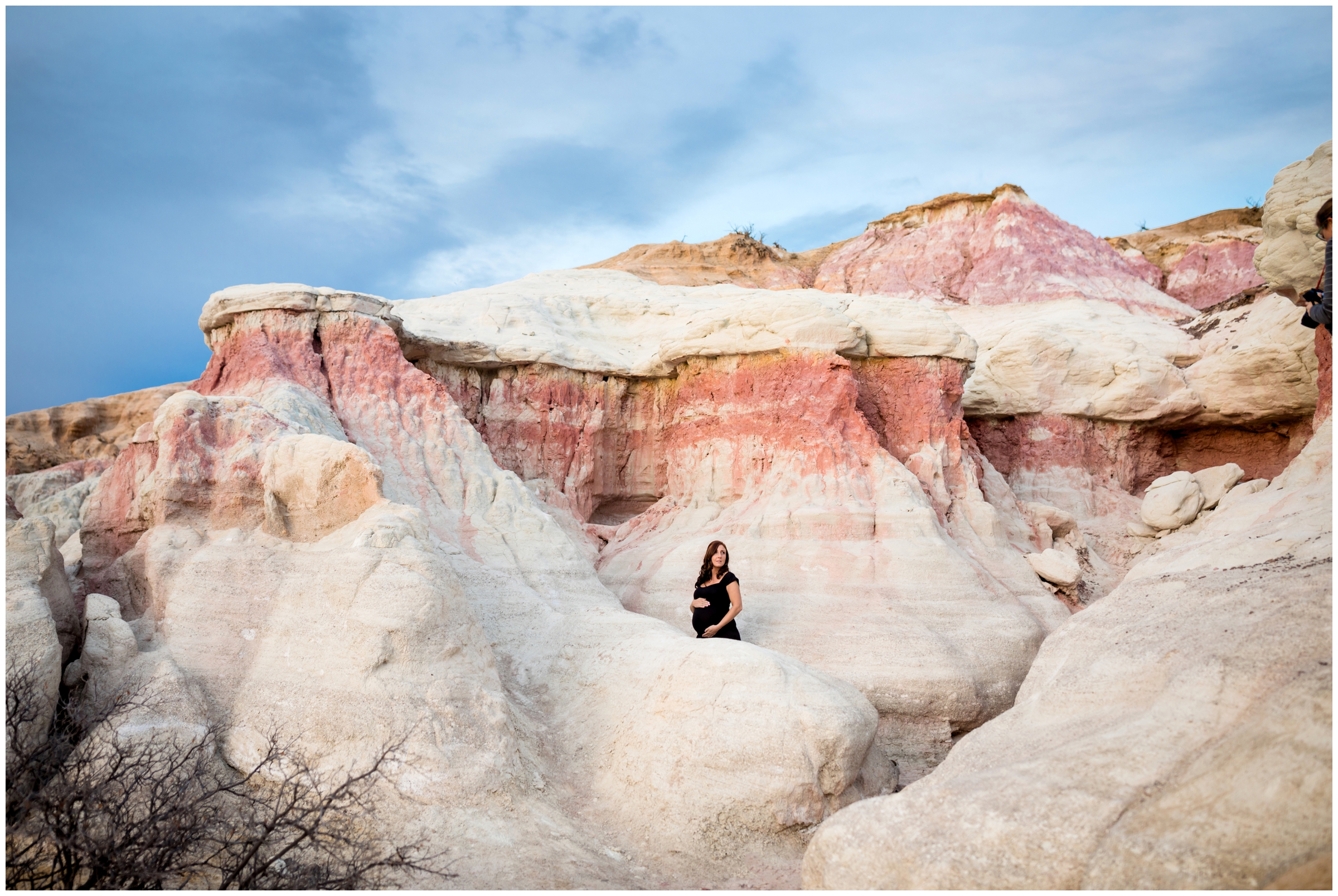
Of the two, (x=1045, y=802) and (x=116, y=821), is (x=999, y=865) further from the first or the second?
(x=116, y=821)

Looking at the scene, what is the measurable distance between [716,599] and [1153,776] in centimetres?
509

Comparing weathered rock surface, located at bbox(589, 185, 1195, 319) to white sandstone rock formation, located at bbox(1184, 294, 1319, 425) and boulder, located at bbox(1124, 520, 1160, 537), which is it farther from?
boulder, located at bbox(1124, 520, 1160, 537)

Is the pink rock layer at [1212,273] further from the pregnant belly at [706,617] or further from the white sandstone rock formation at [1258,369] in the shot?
the pregnant belly at [706,617]

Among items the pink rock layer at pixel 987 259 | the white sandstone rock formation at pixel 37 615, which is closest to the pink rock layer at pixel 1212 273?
the pink rock layer at pixel 987 259

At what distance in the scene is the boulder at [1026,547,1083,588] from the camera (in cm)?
1173

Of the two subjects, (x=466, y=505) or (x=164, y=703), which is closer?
(x=164, y=703)

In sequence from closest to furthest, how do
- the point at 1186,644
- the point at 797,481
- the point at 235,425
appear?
the point at 1186,644 → the point at 235,425 → the point at 797,481

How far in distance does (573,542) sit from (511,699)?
2.90 metres

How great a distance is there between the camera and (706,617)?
890 centimetres

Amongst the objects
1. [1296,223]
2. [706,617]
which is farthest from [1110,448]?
[706,617]

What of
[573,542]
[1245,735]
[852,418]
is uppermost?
[852,418]

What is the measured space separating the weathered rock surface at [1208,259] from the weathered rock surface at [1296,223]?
15611mm

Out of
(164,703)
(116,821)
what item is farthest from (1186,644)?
(164,703)

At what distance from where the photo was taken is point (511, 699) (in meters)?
7.77
